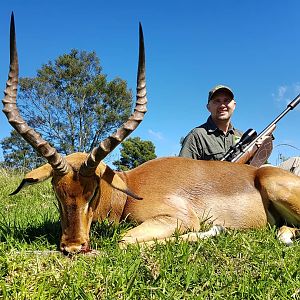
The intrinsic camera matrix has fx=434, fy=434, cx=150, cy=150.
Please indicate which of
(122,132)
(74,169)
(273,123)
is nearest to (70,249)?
(74,169)

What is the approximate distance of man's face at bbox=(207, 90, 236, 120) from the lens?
8016 mm

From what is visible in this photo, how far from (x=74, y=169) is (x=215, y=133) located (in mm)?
4366

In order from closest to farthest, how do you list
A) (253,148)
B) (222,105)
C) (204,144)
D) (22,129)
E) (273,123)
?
1. (22,129)
2. (253,148)
3. (204,144)
4. (222,105)
5. (273,123)

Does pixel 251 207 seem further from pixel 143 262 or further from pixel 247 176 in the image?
pixel 143 262

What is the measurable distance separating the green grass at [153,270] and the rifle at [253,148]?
3.32m

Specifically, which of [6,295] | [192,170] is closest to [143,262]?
[6,295]

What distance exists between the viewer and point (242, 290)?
3125 millimetres

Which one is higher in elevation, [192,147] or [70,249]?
[192,147]

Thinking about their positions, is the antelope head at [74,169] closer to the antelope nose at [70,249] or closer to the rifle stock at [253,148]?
the antelope nose at [70,249]

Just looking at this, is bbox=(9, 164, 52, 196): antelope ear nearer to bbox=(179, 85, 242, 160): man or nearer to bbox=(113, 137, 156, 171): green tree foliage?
bbox=(179, 85, 242, 160): man

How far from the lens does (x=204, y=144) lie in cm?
786

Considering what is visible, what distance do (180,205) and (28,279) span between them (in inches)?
89.5

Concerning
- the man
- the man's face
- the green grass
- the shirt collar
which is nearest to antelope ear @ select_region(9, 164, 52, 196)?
the green grass

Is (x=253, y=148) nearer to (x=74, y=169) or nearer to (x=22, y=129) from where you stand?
(x=74, y=169)
